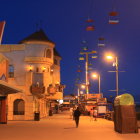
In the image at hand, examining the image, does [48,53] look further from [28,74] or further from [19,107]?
[19,107]

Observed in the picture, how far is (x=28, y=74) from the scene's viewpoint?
42.3 meters

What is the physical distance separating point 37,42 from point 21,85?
6.90 m

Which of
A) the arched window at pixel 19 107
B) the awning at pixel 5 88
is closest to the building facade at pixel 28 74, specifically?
the arched window at pixel 19 107

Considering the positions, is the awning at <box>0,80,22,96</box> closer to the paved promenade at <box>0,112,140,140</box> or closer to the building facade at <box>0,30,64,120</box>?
the paved promenade at <box>0,112,140,140</box>

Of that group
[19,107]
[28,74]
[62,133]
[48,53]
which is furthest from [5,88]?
[48,53]

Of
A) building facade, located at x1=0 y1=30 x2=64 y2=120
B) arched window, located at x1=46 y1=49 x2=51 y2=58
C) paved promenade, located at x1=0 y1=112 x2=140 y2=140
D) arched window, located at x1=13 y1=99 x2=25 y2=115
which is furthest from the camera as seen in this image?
arched window, located at x1=46 y1=49 x2=51 y2=58

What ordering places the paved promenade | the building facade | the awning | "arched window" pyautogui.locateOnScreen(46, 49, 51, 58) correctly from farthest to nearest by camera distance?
1. "arched window" pyautogui.locateOnScreen(46, 49, 51, 58)
2. the building facade
3. the awning
4. the paved promenade

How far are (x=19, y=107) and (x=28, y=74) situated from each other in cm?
432

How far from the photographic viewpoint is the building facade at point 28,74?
1640 inches

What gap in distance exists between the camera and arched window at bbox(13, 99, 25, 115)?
1655 inches

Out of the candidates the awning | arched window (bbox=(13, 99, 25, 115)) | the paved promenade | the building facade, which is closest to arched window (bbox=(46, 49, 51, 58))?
the building facade

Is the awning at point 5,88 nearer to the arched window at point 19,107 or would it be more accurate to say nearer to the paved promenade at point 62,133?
the paved promenade at point 62,133

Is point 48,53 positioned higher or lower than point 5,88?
higher

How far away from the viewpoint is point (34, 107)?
42594mm
